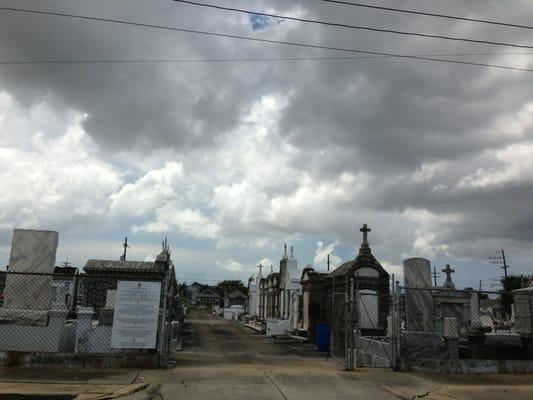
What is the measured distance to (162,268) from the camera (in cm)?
2547

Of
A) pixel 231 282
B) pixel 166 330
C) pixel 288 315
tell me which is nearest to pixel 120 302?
pixel 166 330

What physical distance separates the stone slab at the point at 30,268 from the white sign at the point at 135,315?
5.91 ft

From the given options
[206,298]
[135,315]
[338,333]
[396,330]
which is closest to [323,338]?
[338,333]

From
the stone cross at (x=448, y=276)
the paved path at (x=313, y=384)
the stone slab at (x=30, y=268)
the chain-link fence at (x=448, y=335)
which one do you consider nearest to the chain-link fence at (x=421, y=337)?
the chain-link fence at (x=448, y=335)

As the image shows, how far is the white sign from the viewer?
35.8 ft

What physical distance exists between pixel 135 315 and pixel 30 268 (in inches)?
110

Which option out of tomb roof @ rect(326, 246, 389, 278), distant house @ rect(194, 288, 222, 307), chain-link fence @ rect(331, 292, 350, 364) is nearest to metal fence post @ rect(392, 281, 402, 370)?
chain-link fence @ rect(331, 292, 350, 364)

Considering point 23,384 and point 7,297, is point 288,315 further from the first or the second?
point 23,384

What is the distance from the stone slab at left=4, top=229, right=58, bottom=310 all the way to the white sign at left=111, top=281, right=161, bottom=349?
5.91ft

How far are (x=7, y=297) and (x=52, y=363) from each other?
1.99 m

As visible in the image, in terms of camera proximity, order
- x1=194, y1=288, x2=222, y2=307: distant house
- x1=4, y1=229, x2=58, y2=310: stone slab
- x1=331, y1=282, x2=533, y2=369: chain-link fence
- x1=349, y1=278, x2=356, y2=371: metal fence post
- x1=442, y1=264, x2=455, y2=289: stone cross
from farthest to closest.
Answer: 1. x1=194, y1=288, x2=222, y2=307: distant house
2. x1=442, y1=264, x2=455, y2=289: stone cross
3. x1=331, y1=282, x2=533, y2=369: chain-link fence
4. x1=349, y1=278, x2=356, y2=371: metal fence post
5. x1=4, y1=229, x2=58, y2=310: stone slab

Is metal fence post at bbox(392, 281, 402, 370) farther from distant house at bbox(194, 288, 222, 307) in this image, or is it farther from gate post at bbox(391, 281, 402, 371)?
distant house at bbox(194, 288, 222, 307)

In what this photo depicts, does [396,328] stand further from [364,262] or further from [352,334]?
[364,262]

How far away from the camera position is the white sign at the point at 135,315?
Result: 430 inches
